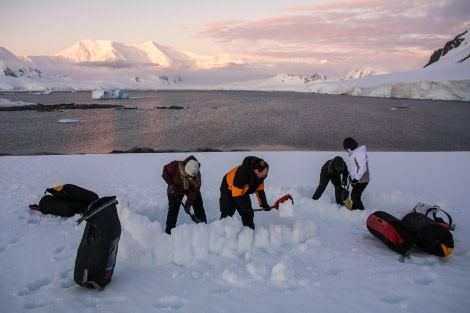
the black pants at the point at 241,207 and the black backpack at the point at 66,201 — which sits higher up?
the black pants at the point at 241,207

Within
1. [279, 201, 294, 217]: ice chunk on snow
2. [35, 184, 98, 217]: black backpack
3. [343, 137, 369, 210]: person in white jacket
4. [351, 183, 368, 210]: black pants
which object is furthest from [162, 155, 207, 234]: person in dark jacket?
[351, 183, 368, 210]: black pants

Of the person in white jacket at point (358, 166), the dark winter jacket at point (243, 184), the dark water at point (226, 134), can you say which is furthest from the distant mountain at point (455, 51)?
the dark winter jacket at point (243, 184)

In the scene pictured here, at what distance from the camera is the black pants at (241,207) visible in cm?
411

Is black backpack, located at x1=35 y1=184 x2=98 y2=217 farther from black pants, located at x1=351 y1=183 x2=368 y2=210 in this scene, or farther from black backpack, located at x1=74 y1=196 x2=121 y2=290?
black pants, located at x1=351 y1=183 x2=368 y2=210

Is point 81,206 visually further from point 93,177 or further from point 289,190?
point 289,190

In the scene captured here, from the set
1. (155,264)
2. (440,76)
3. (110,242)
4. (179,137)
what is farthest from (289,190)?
(440,76)

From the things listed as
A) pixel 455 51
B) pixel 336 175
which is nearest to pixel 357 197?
pixel 336 175

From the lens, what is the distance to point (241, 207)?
4105 mm

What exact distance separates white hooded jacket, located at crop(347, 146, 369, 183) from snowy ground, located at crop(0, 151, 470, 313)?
1.81ft

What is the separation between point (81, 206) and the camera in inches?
197

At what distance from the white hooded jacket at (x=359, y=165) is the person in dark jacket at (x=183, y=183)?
2424 mm

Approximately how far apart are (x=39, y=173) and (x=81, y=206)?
144 inches

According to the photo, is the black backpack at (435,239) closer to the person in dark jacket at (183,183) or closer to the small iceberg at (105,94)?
the person in dark jacket at (183,183)

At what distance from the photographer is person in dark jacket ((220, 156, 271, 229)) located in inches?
152
